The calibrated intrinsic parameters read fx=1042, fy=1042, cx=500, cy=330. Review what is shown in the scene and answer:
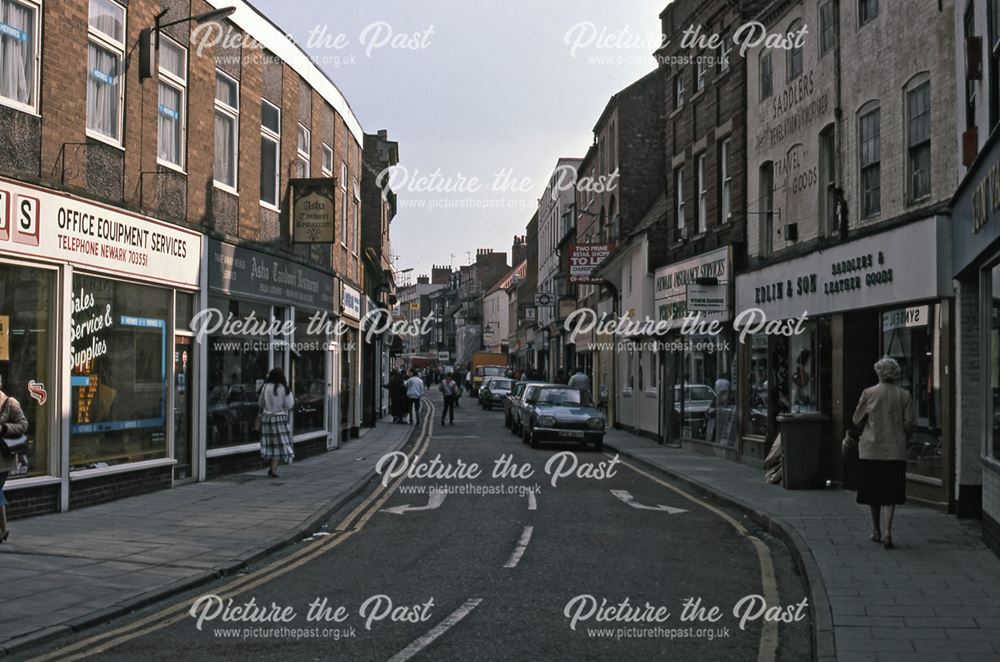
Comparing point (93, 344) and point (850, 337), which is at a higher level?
point (850, 337)

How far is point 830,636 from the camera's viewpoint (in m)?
6.96

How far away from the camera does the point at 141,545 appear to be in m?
10.8

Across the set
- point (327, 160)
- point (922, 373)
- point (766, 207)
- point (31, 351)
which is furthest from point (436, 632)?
point (327, 160)

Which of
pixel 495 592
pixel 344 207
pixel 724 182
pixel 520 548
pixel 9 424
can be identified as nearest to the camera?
pixel 495 592

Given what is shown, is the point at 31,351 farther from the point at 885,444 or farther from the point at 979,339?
the point at 979,339

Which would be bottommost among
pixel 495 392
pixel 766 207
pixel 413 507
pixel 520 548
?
pixel 413 507

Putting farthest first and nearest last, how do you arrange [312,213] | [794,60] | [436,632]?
[312,213]
[794,60]
[436,632]

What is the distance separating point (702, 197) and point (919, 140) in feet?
35.0

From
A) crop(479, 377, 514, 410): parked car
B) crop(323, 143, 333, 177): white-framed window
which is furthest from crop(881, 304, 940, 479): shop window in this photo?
crop(479, 377, 514, 410): parked car

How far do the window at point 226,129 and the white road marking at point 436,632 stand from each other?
38.7 feet

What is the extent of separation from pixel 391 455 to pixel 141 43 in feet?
37.0

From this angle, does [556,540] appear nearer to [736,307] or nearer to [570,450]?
[736,307]

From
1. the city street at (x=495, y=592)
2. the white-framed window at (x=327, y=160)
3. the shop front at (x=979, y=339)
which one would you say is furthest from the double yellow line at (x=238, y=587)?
the white-framed window at (x=327, y=160)

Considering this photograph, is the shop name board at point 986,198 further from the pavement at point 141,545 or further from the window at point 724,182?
the window at point 724,182
